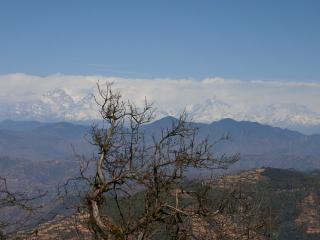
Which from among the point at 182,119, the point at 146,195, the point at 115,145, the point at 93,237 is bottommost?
the point at 93,237

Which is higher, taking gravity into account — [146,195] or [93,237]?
[146,195]

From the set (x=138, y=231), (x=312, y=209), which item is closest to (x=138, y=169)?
(x=138, y=231)

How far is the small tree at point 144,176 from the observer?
1435cm

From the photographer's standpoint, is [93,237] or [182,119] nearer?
[93,237]

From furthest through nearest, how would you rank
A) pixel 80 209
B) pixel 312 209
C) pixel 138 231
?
1. pixel 312 209
2. pixel 80 209
3. pixel 138 231

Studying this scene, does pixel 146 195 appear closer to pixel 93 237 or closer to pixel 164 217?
pixel 164 217

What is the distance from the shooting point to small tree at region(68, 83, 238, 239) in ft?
47.1

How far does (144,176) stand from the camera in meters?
15.0

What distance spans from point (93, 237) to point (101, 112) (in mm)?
3880

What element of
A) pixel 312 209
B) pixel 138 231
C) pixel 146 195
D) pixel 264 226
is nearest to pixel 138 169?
pixel 146 195

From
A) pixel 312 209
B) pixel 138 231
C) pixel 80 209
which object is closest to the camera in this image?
pixel 138 231

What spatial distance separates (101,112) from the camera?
53.0 ft

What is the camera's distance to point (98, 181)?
14.9 m

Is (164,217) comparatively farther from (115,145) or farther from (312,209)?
(312,209)
